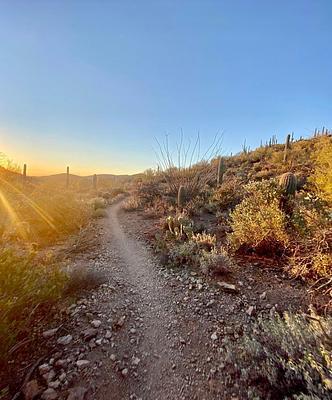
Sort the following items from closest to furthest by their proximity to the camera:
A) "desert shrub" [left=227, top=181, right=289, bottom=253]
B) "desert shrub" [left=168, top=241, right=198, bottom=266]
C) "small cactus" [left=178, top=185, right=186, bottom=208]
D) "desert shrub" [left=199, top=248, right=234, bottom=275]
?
"desert shrub" [left=199, top=248, right=234, bottom=275], "desert shrub" [left=227, top=181, right=289, bottom=253], "desert shrub" [left=168, top=241, right=198, bottom=266], "small cactus" [left=178, top=185, right=186, bottom=208]

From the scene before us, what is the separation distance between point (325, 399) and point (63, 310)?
2783 mm

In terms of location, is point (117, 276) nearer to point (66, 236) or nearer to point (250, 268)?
point (250, 268)

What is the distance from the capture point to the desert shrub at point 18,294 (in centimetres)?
204

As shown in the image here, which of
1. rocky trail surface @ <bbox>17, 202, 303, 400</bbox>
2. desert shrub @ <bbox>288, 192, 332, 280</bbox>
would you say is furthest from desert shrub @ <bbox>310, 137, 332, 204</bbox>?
rocky trail surface @ <bbox>17, 202, 303, 400</bbox>

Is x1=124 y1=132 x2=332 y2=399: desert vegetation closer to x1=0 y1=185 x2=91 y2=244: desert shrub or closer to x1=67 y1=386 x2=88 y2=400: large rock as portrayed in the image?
x1=67 y1=386 x2=88 y2=400: large rock

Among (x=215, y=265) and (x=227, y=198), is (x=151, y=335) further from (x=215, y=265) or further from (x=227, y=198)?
(x=227, y=198)

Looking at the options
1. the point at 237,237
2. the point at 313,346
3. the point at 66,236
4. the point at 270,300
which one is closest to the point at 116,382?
the point at 313,346

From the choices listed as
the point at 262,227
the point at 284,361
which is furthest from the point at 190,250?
the point at 284,361

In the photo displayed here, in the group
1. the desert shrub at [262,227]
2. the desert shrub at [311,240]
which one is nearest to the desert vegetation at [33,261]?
the desert shrub at [262,227]

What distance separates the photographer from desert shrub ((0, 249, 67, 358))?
2035mm

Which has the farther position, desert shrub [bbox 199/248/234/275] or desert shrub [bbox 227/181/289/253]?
desert shrub [bbox 227/181/289/253]

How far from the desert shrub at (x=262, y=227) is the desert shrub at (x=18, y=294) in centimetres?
343

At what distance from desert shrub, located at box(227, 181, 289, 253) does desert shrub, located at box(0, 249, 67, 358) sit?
135 inches

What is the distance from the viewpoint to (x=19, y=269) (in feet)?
7.93
